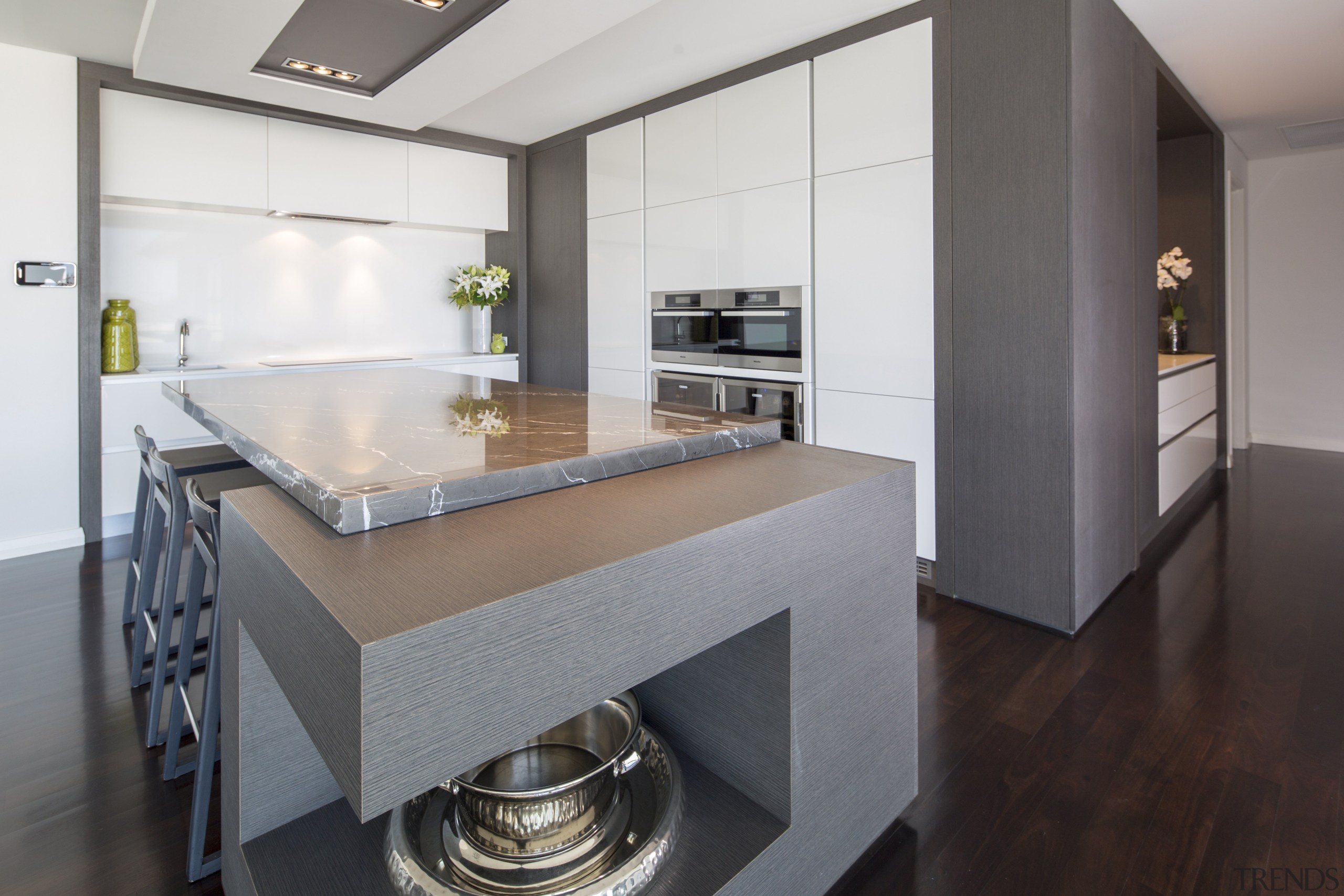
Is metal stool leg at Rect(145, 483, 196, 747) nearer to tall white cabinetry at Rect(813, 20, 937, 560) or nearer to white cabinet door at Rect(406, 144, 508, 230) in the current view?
tall white cabinetry at Rect(813, 20, 937, 560)

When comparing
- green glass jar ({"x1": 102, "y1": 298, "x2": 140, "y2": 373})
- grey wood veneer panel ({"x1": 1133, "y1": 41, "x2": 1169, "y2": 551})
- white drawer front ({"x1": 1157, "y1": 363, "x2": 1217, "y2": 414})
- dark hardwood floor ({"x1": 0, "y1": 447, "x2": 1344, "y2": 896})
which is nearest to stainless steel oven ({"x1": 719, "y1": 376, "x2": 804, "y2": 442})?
dark hardwood floor ({"x1": 0, "y1": 447, "x2": 1344, "y2": 896})

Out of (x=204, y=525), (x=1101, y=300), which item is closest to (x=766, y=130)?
(x=1101, y=300)

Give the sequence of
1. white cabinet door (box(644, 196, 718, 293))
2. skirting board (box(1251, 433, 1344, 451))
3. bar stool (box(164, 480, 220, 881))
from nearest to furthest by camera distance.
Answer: bar stool (box(164, 480, 220, 881))
white cabinet door (box(644, 196, 718, 293))
skirting board (box(1251, 433, 1344, 451))

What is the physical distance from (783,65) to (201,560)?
317cm

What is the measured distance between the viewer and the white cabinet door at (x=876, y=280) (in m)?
2.98

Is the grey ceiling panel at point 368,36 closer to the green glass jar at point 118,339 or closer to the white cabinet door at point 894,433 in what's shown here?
the green glass jar at point 118,339

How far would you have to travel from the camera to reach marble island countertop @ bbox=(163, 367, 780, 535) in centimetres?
116

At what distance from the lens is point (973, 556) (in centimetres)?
293

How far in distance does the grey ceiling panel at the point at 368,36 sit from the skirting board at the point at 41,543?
8.28ft

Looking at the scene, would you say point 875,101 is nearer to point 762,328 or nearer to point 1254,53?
point 762,328

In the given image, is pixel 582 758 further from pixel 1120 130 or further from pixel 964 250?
pixel 1120 130

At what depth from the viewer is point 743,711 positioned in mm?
1354

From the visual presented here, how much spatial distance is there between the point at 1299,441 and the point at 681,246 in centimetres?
574

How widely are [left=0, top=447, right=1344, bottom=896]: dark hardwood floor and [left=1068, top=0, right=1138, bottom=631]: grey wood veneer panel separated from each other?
0.93ft
